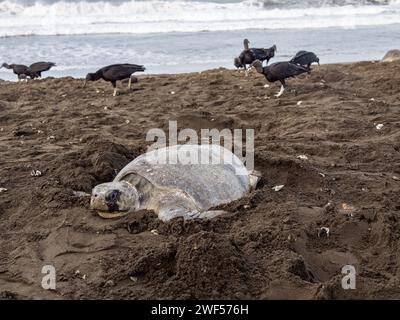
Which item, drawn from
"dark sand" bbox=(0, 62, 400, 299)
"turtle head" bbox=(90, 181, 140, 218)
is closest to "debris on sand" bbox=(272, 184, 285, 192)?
"dark sand" bbox=(0, 62, 400, 299)

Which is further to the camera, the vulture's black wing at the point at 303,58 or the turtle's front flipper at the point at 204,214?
the vulture's black wing at the point at 303,58

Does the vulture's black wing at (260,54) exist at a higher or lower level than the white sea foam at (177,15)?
lower

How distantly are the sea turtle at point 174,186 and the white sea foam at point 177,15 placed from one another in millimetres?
12803

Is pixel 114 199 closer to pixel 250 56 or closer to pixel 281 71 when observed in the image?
pixel 281 71

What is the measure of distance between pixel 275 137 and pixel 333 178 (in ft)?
4.47

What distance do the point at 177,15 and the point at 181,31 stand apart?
319cm

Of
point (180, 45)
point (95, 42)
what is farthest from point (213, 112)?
point (95, 42)

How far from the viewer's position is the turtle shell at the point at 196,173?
10.9ft

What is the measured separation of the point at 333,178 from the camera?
3770mm

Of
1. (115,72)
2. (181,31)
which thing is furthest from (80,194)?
(181,31)

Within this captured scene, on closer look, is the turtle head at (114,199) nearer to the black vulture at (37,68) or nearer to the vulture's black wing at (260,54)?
the vulture's black wing at (260,54)

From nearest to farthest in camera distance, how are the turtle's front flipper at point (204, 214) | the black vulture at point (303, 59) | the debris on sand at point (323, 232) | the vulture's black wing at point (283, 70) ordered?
the debris on sand at point (323, 232) < the turtle's front flipper at point (204, 214) < the vulture's black wing at point (283, 70) < the black vulture at point (303, 59)

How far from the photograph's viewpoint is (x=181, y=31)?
51.6 feet

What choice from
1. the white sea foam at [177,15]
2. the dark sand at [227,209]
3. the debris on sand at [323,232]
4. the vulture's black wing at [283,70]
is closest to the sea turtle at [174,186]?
the dark sand at [227,209]
